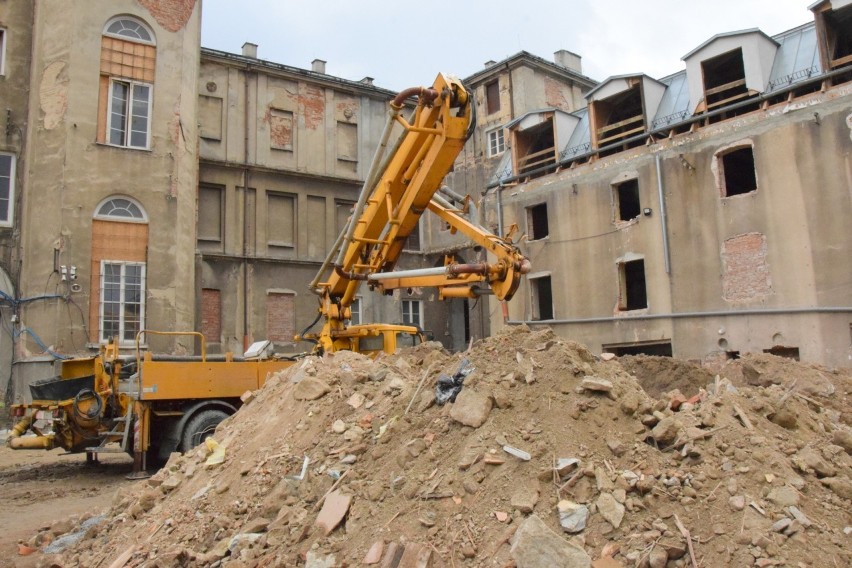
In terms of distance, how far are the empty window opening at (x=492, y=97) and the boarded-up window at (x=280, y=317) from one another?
1316 centimetres

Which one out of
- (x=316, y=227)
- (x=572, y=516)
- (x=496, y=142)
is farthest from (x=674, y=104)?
(x=572, y=516)

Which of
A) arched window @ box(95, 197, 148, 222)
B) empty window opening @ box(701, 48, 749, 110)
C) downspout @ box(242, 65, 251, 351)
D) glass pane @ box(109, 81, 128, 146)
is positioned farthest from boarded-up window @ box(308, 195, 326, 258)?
empty window opening @ box(701, 48, 749, 110)

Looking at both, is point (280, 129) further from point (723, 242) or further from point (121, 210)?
point (723, 242)

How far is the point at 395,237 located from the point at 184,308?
11.9 m

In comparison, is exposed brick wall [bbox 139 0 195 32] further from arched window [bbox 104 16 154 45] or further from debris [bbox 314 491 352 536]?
debris [bbox 314 491 352 536]

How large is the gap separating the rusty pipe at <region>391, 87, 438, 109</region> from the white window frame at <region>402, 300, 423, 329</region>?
19146mm

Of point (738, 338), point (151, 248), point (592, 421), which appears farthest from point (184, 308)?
point (592, 421)

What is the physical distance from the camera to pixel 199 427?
11.5 metres

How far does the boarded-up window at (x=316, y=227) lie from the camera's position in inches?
1049

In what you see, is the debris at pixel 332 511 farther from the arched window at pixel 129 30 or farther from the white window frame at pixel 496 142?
the white window frame at pixel 496 142

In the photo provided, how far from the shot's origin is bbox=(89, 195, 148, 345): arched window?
19219 mm

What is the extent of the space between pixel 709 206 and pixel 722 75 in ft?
13.3

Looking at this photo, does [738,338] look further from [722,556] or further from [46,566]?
[46,566]

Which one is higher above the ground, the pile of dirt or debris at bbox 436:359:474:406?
debris at bbox 436:359:474:406
